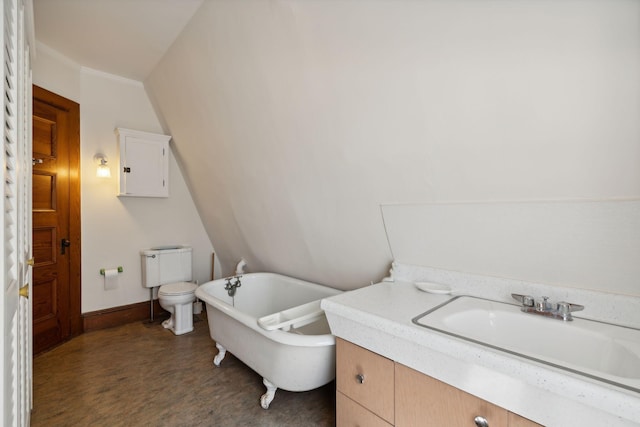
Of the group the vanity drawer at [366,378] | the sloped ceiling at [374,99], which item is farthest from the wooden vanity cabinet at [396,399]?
the sloped ceiling at [374,99]

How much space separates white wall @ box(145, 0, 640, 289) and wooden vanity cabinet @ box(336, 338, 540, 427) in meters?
0.79

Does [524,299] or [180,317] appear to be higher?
[524,299]

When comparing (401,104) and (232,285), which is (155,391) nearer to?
(232,285)

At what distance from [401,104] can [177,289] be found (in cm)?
281

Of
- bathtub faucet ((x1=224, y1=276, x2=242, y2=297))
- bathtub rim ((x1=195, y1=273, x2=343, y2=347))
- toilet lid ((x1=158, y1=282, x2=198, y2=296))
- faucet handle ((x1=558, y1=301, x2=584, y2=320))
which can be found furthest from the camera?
toilet lid ((x1=158, y1=282, x2=198, y2=296))

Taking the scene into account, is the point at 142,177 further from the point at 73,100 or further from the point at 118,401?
the point at 118,401

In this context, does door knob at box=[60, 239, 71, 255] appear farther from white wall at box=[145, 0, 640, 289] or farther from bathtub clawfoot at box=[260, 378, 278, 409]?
bathtub clawfoot at box=[260, 378, 278, 409]

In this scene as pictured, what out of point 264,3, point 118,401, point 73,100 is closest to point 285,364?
point 118,401

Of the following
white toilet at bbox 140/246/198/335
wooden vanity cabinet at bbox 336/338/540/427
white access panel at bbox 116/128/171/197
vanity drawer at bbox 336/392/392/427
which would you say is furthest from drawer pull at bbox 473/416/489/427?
white access panel at bbox 116/128/171/197

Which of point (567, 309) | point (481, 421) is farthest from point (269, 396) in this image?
point (567, 309)

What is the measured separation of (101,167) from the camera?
306 cm

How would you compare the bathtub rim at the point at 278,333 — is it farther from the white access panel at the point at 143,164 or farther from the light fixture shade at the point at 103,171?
the light fixture shade at the point at 103,171

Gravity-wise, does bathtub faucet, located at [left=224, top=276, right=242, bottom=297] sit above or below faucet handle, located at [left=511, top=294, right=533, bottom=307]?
below

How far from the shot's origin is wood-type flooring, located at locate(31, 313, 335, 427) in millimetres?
1849
